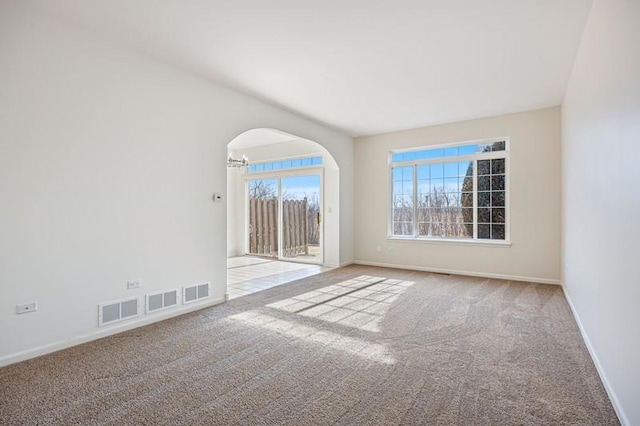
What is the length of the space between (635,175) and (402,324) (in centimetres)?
236

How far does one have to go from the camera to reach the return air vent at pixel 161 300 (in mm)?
3463

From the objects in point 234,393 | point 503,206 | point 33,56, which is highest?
point 33,56

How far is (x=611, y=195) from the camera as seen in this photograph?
2.14 metres

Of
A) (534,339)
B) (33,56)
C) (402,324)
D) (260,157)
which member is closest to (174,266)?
(33,56)

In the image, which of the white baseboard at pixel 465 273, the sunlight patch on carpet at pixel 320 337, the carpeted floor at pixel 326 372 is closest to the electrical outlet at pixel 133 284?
the carpeted floor at pixel 326 372

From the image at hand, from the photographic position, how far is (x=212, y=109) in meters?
4.08

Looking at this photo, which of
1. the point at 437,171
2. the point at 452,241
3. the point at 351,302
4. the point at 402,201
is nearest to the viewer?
the point at 351,302

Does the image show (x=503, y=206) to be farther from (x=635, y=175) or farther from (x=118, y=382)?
(x=118, y=382)

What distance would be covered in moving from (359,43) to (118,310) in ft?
11.9

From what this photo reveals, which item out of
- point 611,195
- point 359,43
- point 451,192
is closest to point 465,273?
point 451,192

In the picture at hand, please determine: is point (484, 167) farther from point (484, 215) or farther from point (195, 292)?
point (195, 292)

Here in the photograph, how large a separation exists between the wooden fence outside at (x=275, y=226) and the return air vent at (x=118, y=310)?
182 inches

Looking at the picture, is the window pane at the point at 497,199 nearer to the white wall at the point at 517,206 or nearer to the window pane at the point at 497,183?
the window pane at the point at 497,183

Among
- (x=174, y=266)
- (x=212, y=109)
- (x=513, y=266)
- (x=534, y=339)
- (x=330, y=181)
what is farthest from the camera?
(x=330, y=181)
